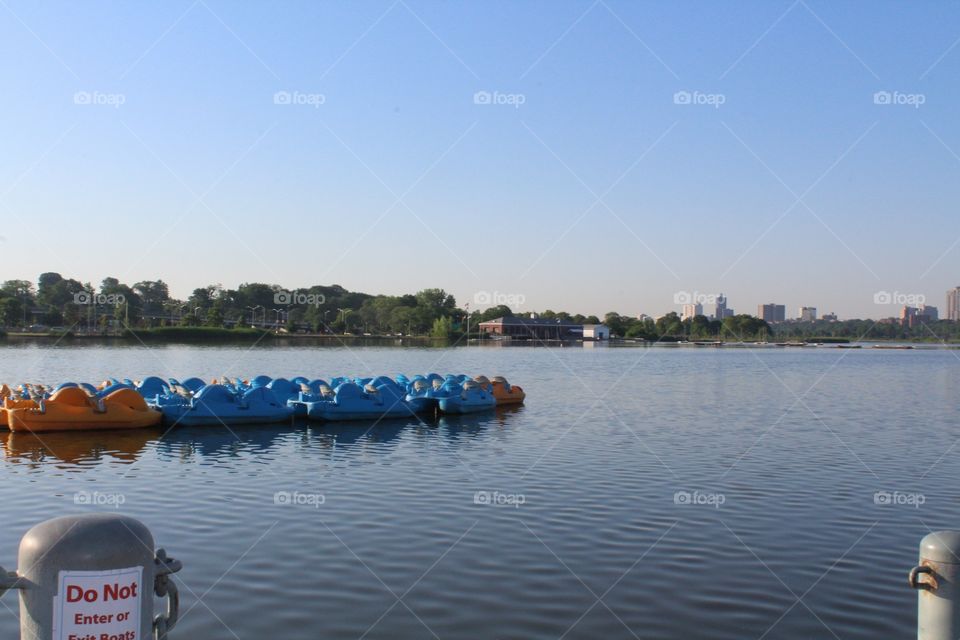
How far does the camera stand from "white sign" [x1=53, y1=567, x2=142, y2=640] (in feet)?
18.2

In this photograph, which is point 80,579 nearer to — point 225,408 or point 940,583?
point 940,583

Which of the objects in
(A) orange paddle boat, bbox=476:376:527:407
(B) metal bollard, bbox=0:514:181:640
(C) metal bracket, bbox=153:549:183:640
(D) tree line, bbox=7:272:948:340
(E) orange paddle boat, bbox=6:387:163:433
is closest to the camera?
(B) metal bollard, bbox=0:514:181:640

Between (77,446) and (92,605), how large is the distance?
21.8 metres

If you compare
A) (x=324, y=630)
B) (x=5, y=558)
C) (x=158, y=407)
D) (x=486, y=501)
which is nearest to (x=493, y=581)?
(x=324, y=630)

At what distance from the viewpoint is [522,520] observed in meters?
16.1

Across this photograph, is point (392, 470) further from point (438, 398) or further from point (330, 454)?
point (438, 398)

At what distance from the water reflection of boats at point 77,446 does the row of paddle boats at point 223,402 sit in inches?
14.1

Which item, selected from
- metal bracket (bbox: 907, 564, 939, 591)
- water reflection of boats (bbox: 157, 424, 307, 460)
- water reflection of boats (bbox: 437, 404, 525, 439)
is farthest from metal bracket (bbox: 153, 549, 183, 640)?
water reflection of boats (bbox: 437, 404, 525, 439)

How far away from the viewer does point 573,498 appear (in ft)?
60.2

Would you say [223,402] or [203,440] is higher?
[223,402]

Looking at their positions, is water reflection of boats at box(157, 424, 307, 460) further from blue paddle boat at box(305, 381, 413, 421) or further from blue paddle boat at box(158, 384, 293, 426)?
blue paddle boat at box(305, 381, 413, 421)

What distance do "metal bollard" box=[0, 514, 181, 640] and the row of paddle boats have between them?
24.1 metres

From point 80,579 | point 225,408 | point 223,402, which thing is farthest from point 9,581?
point 223,402

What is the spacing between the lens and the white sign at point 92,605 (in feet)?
18.2
